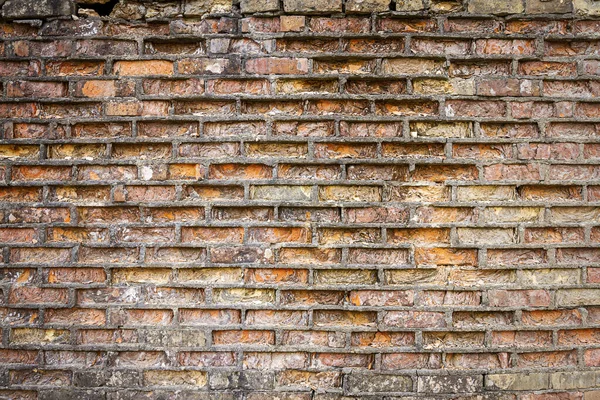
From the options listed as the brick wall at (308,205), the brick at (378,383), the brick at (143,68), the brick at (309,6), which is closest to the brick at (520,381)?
the brick wall at (308,205)

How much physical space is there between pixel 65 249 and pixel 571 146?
2.42 m

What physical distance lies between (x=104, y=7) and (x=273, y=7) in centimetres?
83

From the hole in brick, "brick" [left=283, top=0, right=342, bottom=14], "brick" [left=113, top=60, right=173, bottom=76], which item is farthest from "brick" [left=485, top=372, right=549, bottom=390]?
the hole in brick

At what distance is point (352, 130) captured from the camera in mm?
2043

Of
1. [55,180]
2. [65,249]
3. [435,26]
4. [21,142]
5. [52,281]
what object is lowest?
[52,281]

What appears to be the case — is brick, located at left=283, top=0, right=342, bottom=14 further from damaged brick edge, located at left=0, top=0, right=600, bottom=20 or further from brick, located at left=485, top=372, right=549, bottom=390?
brick, located at left=485, top=372, right=549, bottom=390

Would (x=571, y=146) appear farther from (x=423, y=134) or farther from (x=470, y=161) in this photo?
(x=423, y=134)

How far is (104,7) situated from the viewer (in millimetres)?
2105

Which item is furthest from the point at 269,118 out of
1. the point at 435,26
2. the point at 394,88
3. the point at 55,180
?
the point at 55,180

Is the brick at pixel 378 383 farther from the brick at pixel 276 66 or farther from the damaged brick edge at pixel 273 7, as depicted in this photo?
the damaged brick edge at pixel 273 7

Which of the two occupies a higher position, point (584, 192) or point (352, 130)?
point (352, 130)

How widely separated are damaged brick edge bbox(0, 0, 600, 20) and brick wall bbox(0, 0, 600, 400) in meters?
0.01

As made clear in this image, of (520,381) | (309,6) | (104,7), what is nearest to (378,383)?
(520,381)

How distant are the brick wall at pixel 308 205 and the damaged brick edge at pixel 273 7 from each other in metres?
0.01
